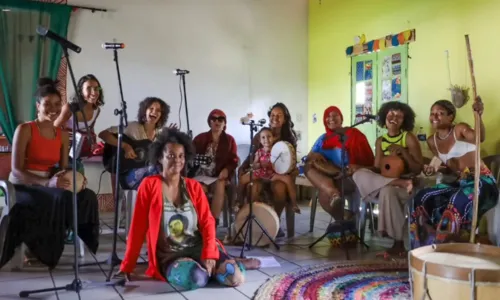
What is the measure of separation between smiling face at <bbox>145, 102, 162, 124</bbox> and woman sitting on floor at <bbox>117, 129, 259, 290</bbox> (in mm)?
1219

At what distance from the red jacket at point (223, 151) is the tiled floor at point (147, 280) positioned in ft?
2.48

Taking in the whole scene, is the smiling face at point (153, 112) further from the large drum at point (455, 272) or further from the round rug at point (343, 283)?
the large drum at point (455, 272)

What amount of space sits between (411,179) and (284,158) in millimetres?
1062

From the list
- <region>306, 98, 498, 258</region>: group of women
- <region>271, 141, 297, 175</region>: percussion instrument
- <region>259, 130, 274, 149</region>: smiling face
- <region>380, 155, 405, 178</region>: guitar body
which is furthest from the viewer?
<region>259, 130, 274, 149</region>: smiling face

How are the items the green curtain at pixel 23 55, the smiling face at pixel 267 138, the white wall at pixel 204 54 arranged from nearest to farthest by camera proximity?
the smiling face at pixel 267 138 < the green curtain at pixel 23 55 < the white wall at pixel 204 54

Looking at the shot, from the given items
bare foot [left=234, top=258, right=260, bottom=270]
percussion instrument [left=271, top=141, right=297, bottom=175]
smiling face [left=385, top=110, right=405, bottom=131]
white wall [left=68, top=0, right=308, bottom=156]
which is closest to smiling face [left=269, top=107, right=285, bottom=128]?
percussion instrument [left=271, top=141, right=297, bottom=175]

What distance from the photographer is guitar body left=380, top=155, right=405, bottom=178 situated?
404 centimetres

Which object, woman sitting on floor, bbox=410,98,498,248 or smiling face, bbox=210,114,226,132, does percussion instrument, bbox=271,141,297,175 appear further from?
woman sitting on floor, bbox=410,98,498,248

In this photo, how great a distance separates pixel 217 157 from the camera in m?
4.64

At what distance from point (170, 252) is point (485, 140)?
10.1 ft

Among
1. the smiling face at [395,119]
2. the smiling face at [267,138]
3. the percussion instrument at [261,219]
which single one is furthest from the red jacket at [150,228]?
the smiling face at [395,119]

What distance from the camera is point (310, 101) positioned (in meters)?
7.30

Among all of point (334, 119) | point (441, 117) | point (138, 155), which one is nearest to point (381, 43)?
point (334, 119)

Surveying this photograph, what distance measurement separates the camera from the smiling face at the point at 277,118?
4715 mm
